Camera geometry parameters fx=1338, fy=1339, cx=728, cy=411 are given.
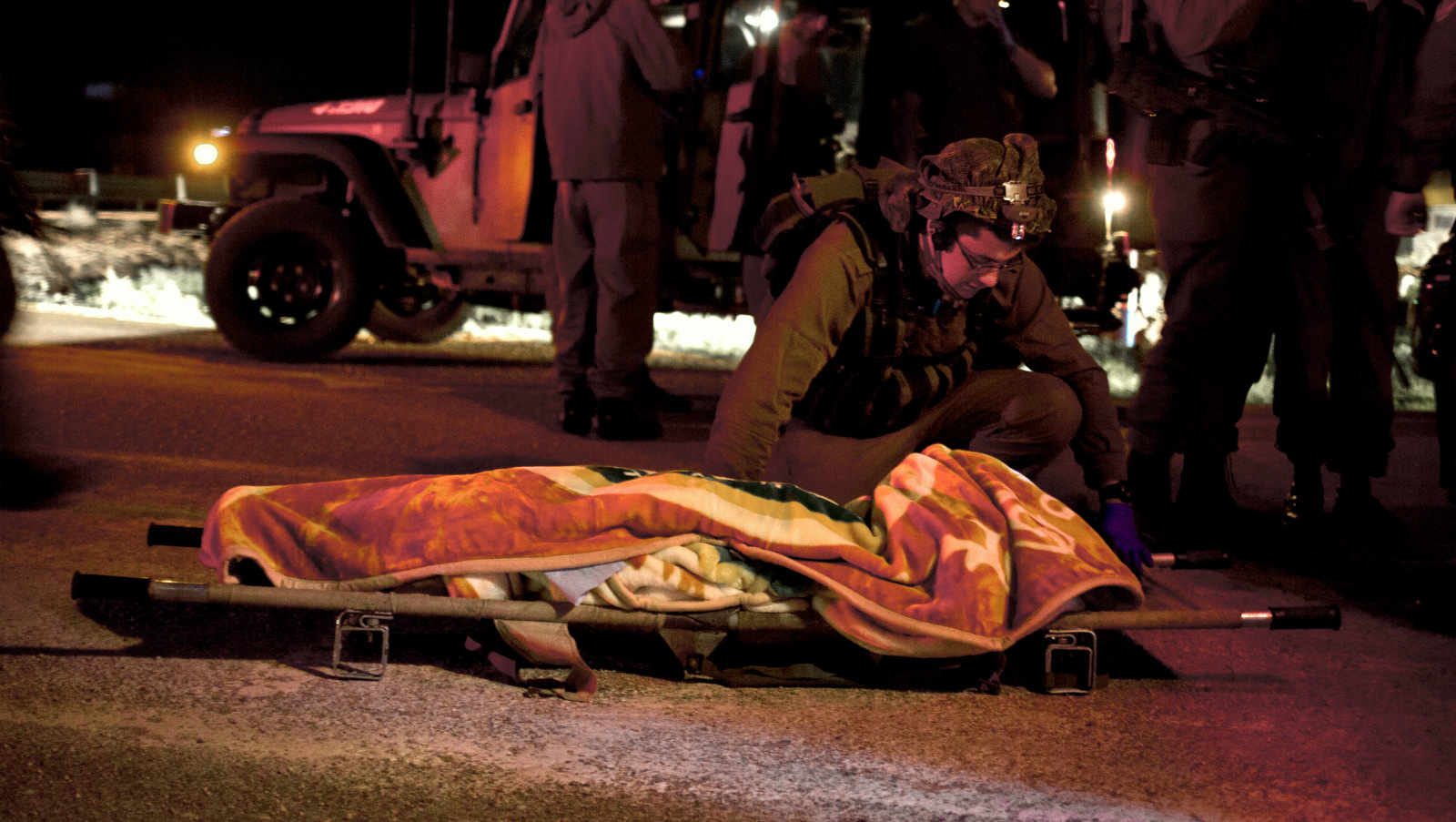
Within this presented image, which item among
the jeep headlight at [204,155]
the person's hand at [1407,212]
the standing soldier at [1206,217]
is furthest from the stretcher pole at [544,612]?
the jeep headlight at [204,155]

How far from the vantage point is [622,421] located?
5.96m

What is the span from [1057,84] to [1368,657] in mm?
3443

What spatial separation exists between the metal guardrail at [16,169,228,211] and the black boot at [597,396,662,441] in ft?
33.8

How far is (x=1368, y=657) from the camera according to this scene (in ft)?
10.8

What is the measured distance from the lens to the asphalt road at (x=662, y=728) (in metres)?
2.30

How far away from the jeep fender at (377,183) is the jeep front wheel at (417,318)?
1.19m

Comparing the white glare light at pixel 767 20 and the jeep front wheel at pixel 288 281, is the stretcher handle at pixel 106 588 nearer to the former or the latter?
the white glare light at pixel 767 20

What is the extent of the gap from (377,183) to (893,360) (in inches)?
204

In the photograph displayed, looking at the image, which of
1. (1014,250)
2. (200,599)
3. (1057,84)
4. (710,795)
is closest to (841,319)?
(1014,250)

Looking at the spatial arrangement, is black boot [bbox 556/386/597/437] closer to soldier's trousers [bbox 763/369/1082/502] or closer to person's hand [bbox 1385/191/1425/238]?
soldier's trousers [bbox 763/369/1082/502]

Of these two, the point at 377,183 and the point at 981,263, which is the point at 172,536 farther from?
the point at 377,183

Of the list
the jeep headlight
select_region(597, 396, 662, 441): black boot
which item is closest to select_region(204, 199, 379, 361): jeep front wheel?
the jeep headlight

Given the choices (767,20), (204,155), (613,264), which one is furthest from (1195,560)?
(204,155)

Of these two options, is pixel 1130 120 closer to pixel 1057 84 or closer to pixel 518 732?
pixel 1057 84
